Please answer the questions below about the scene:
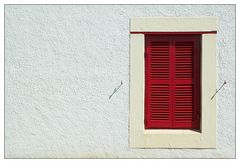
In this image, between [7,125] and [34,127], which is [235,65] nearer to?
[34,127]

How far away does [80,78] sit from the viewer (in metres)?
6.29

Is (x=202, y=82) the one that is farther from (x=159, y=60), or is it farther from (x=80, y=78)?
(x=80, y=78)

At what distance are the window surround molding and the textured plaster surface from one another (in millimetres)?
100

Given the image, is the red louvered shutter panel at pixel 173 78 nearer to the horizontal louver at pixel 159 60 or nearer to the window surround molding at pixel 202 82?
the horizontal louver at pixel 159 60

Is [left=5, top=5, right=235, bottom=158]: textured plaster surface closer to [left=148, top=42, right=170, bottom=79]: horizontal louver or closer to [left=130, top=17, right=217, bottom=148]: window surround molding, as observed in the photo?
[left=130, top=17, right=217, bottom=148]: window surround molding

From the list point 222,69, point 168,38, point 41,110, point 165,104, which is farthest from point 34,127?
point 222,69

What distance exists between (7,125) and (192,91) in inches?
119

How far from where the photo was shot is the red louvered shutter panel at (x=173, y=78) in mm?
6340

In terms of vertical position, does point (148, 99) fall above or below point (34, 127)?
above

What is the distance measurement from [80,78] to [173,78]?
1.48 metres

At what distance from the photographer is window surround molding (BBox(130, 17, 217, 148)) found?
20.3ft

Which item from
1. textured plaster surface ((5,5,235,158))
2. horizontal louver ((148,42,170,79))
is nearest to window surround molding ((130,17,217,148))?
textured plaster surface ((5,5,235,158))

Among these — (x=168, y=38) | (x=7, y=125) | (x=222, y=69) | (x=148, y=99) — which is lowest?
(x=7, y=125)

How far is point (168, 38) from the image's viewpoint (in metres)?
6.33
